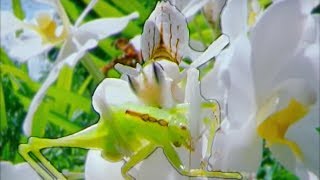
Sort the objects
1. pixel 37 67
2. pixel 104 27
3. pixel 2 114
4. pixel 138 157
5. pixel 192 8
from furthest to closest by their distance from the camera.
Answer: pixel 37 67 → pixel 2 114 → pixel 104 27 → pixel 192 8 → pixel 138 157

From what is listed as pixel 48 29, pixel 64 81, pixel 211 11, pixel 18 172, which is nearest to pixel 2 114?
pixel 64 81

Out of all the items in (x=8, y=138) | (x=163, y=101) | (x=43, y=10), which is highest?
(x=163, y=101)

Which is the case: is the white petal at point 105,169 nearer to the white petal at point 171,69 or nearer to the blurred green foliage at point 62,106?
the white petal at point 171,69

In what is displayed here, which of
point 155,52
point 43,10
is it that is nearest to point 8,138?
point 43,10

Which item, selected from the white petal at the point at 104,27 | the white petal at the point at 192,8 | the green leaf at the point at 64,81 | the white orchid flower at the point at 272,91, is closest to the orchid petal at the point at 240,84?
the white orchid flower at the point at 272,91

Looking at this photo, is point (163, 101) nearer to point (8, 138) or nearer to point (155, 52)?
point (155, 52)

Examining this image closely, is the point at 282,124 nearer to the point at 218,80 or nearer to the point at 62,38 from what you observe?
the point at 218,80

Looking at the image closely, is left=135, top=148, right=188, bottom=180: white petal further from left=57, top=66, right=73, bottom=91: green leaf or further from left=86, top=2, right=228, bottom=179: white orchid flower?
left=57, top=66, right=73, bottom=91: green leaf
